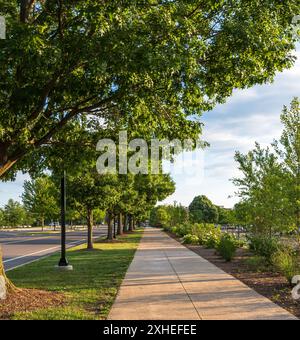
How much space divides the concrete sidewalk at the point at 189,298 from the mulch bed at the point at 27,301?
1267 millimetres

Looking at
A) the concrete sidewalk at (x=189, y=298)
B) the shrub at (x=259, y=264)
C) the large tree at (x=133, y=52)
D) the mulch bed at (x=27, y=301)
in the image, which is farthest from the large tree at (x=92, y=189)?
the large tree at (x=133, y=52)

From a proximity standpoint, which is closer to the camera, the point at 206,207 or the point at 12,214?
Answer: the point at 12,214

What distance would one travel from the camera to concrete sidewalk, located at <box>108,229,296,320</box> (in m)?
7.45

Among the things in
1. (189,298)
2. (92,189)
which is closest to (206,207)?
(92,189)

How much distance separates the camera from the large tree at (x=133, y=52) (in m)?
6.73

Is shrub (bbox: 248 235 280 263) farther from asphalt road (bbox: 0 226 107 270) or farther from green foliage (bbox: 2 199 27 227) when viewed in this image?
green foliage (bbox: 2 199 27 227)

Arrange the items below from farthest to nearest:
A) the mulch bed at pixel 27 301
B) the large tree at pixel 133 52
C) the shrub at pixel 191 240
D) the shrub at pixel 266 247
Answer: the shrub at pixel 191 240 < the shrub at pixel 266 247 < the mulch bed at pixel 27 301 < the large tree at pixel 133 52

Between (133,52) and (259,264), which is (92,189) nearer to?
(259,264)

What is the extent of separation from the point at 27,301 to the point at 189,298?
10.3 feet

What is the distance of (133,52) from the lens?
6.79 meters

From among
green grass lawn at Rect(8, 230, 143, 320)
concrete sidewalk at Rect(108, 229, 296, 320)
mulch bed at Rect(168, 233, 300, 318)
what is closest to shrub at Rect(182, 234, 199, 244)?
green grass lawn at Rect(8, 230, 143, 320)

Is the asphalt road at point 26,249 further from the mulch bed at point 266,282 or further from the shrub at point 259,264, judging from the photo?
the shrub at point 259,264
